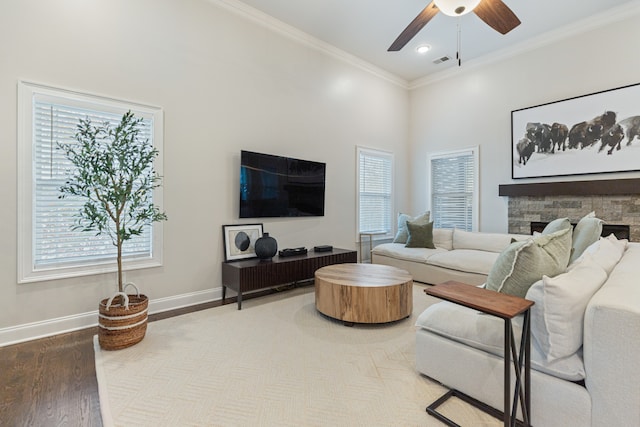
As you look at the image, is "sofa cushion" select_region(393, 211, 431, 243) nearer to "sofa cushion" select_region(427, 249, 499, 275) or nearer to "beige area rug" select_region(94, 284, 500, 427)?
"sofa cushion" select_region(427, 249, 499, 275)

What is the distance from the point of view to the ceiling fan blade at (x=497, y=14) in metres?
2.62

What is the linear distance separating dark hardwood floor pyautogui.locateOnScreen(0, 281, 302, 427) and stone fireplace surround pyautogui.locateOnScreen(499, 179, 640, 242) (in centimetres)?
515

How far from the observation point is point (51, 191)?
8.46 feet

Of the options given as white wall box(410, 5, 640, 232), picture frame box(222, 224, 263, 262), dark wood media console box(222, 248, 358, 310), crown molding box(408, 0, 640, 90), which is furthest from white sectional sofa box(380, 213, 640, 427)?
crown molding box(408, 0, 640, 90)

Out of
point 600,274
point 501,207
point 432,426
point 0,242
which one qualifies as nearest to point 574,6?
point 501,207

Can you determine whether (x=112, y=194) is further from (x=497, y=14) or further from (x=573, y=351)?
(x=497, y=14)

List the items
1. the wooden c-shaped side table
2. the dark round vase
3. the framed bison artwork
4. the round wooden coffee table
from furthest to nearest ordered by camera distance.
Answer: the framed bison artwork < the dark round vase < the round wooden coffee table < the wooden c-shaped side table

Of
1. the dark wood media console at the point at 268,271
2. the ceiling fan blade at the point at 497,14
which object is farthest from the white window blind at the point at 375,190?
the ceiling fan blade at the point at 497,14

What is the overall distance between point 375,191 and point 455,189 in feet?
4.60

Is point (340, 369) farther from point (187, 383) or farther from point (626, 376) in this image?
point (626, 376)

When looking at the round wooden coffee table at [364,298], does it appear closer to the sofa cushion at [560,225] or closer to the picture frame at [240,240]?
the picture frame at [240,240]

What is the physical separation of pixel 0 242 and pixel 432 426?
10.8 ft

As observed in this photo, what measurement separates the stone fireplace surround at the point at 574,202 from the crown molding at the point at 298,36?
2822 millimetres

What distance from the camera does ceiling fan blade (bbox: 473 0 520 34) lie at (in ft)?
8.59
